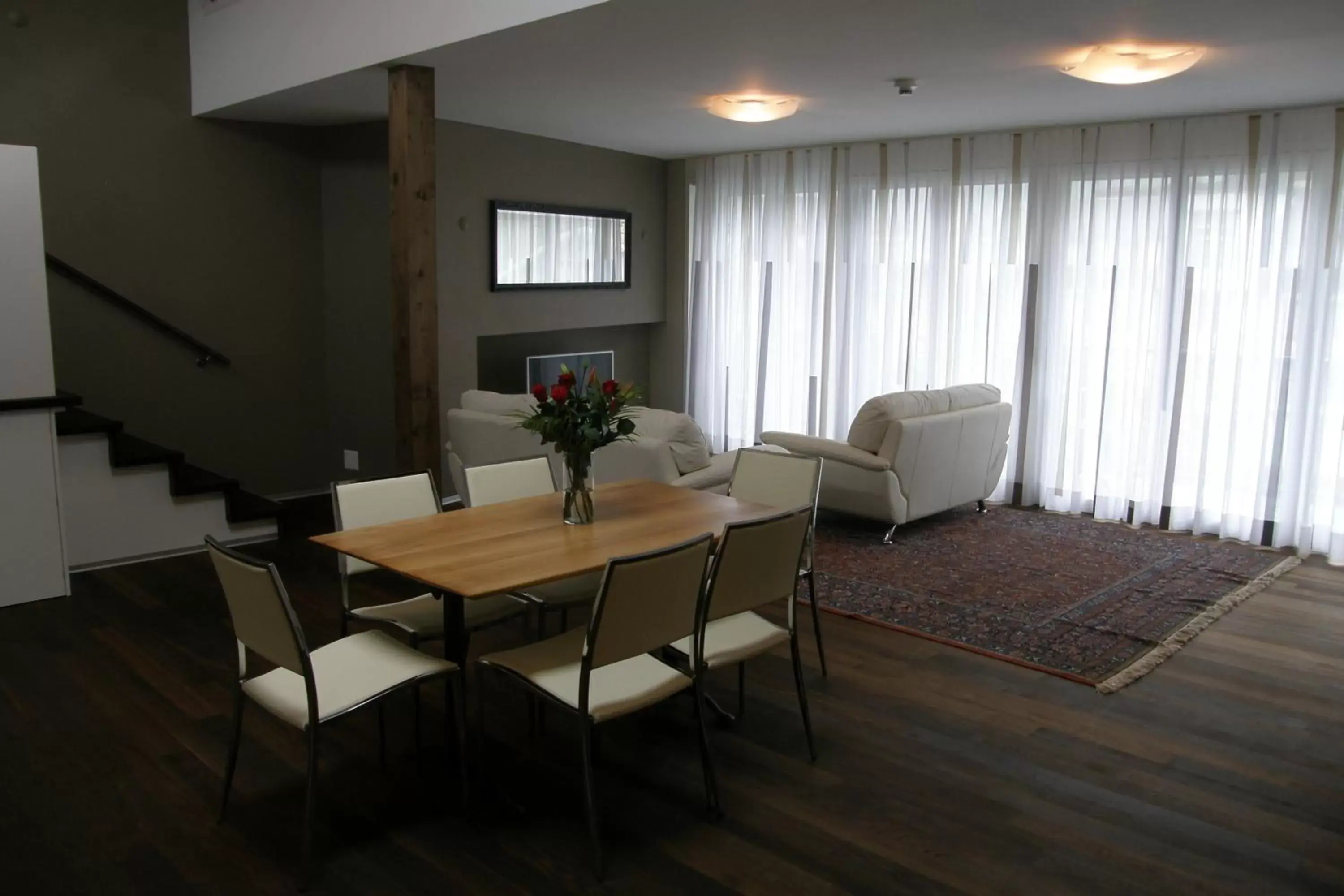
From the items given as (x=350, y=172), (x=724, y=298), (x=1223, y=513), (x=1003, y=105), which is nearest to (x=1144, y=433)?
(x=1223, y=513)

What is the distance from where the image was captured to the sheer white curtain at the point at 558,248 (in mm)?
7230

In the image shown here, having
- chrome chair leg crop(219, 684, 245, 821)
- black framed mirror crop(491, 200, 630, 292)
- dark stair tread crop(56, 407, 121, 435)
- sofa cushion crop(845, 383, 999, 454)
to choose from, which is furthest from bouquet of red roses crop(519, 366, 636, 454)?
black framed mirror crop(491, 200, 630, 292)

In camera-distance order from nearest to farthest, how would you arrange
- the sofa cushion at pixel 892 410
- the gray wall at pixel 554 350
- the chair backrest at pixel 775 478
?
the chair backrest at pixel 775 478, the sofa cushion at pixel 892 410, the gray wall at pixel 554 350

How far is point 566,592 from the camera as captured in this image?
3766mm

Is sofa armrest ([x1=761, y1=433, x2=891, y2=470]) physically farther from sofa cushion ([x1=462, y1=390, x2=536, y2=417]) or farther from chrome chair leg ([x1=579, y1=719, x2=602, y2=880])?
chrome chair leg ([x1=579, y1=719, x2=602, y2=880])

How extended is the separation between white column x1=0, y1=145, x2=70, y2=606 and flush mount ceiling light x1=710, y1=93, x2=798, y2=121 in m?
3.44

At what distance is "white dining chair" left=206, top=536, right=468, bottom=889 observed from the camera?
2621mm

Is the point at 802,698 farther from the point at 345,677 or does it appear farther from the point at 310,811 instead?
the point at 310,811

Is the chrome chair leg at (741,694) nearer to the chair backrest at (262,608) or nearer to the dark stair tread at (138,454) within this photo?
the chair backrest at (262,608)

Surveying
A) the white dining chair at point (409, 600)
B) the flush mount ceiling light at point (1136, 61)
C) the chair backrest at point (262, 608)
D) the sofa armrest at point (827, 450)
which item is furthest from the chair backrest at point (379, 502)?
the flush mount ceiling light at point (1136, 61)

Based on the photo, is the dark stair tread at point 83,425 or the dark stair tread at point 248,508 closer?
the dark stair tread at point 83,425

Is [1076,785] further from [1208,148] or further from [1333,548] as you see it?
[1208,148]


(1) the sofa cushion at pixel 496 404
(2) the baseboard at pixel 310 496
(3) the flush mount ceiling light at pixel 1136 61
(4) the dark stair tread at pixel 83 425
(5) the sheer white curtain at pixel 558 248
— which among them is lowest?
(2) the baseboard at pixel 310 496

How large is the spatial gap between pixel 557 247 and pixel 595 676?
5257mm
